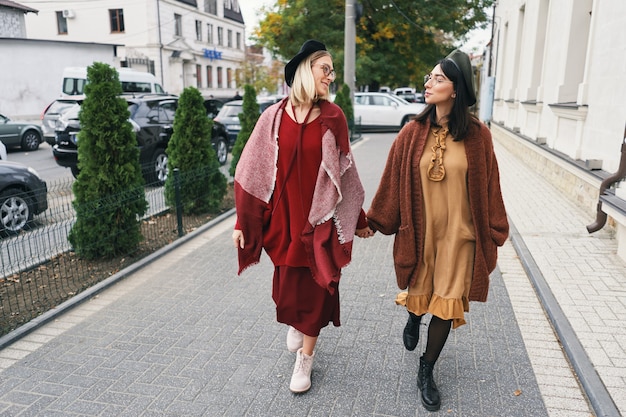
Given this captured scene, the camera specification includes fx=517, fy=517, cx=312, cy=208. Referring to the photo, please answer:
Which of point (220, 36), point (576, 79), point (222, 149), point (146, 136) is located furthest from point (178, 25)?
point (576, 79)

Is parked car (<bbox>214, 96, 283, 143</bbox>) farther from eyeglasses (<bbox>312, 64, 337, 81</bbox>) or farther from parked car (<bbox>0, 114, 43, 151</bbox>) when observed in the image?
eyeglasses (<bbox>312, 64, 337, 81</bbox>)

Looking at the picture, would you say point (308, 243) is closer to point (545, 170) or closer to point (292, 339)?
point (292, 339)

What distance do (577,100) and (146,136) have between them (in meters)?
8.09

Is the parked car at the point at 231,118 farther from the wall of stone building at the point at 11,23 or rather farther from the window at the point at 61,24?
the window at the point at 61,24

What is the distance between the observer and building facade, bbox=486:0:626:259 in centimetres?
645

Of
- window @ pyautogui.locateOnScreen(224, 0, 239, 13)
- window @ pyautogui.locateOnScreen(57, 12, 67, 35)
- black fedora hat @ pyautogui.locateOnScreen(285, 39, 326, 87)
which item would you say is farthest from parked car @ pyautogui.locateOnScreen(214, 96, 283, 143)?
window @ pyautogui.locateOnScreen(224, 0, 239, 13)

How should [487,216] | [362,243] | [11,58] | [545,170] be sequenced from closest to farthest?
[487,216], [362,243], [545,170], [11,58]

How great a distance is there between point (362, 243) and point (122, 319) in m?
3.23

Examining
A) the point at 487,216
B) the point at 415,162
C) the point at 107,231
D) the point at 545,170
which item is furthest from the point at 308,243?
the point at 545,170

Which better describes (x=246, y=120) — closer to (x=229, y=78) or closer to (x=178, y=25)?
(x=178, y=25)

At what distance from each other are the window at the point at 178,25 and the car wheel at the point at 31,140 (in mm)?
29471

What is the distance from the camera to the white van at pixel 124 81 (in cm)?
2212

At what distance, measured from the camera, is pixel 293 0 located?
2692 cm

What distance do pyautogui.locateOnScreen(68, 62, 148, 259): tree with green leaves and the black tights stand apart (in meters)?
3.89
